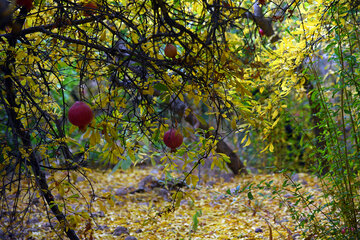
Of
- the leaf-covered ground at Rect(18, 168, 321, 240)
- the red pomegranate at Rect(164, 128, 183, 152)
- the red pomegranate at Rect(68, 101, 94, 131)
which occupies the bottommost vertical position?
the leaf-covered ground at Rect(18, 168, 321, 240)

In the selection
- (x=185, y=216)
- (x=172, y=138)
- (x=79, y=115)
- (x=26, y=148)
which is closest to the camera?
(x=79, y=115)

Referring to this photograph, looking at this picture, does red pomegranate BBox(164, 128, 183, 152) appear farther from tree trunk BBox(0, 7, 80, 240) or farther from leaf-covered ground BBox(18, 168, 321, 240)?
tree trunk BBox(0, 7, 80, 240)

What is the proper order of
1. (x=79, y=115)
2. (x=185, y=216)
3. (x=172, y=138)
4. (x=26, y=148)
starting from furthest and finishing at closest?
1. (x=185, y=216)
2. (x=26, y=148)
3. (x=172, y=138)
4. (x=79, y=115)

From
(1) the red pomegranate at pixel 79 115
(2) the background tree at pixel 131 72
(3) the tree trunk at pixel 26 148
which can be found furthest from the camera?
(3) the tree trunk at pixel 26 148

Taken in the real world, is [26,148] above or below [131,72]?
below

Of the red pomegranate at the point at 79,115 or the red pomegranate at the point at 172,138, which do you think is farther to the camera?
the red pomegranate at the point at 172,138

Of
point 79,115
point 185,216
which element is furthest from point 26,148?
point 185,216

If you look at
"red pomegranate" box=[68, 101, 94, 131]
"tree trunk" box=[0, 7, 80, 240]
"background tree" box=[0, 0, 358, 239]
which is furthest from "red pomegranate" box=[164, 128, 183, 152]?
"tree trunk" box=[0, 7, 80, 240]

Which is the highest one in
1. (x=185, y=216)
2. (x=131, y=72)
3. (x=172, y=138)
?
(x=131, y=72)

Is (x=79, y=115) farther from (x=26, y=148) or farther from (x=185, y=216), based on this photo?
(x=185, y=216)

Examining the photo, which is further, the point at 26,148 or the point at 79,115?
the point at 26,148

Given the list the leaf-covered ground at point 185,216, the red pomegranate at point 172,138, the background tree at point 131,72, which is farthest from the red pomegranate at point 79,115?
the leaf-covered ground at point 185,216

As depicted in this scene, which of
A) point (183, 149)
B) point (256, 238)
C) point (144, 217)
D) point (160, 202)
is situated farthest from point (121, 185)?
point (183, 149)

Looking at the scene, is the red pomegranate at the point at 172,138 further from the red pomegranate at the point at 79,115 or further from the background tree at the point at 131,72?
the red pomegranate at the point at 79,115
